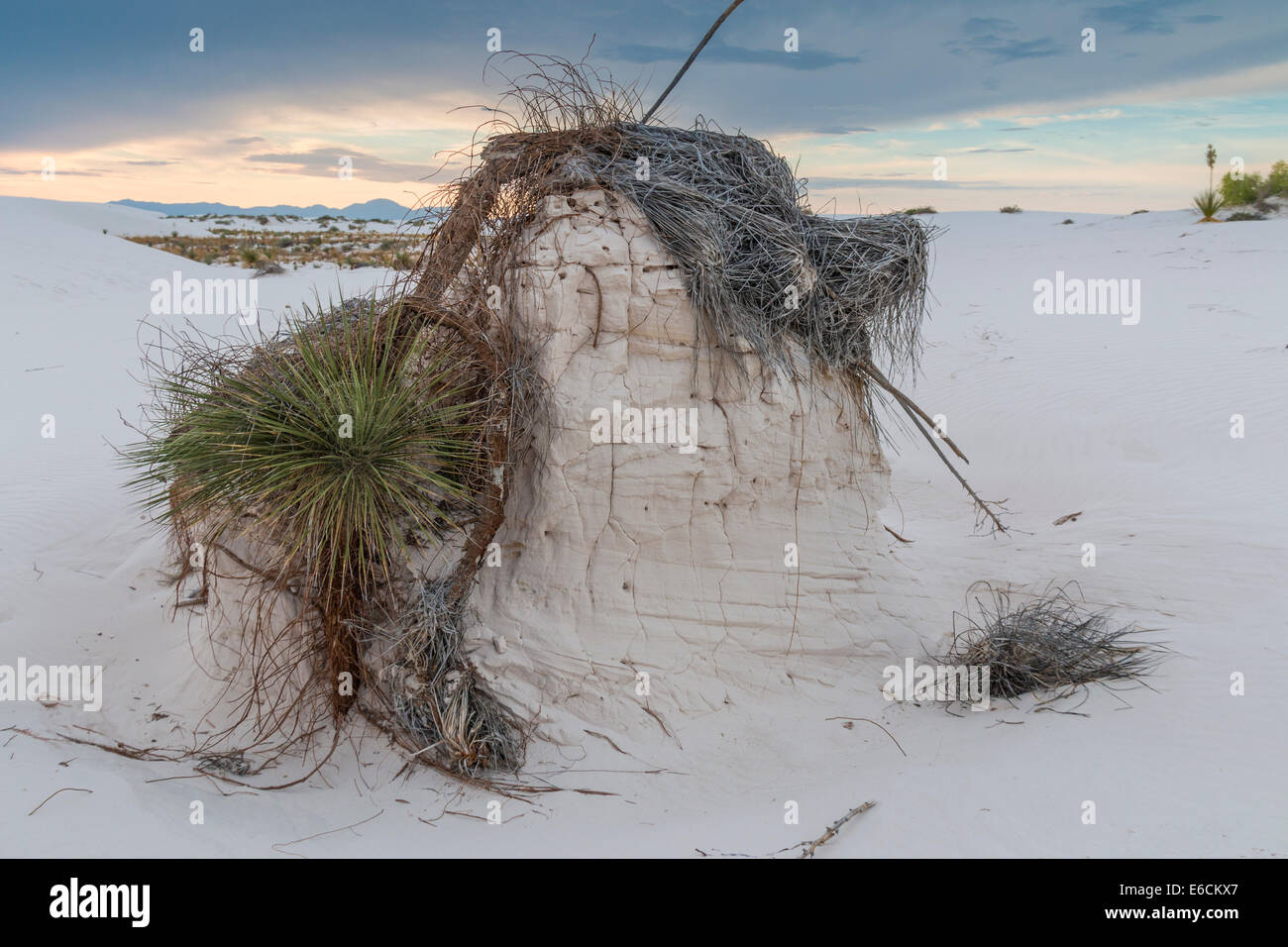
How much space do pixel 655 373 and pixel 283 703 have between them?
2.82m

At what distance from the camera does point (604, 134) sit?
5.09 meters

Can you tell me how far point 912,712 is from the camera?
495cm

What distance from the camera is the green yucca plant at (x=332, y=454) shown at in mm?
4113

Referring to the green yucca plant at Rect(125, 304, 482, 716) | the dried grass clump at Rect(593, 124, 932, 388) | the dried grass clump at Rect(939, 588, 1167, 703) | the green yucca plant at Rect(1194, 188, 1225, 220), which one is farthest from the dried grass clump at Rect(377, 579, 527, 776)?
the green yucca plant at Rect(1194, 188, 1225, 220)

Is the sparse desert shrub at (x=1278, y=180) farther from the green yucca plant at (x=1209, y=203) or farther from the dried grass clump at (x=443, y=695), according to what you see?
the dried grass clump at (x=443, y=695)

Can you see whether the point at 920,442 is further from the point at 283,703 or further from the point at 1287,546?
the point at 283,703

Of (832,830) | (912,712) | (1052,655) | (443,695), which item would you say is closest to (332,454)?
(443,695)

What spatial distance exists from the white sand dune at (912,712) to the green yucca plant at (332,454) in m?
0.55

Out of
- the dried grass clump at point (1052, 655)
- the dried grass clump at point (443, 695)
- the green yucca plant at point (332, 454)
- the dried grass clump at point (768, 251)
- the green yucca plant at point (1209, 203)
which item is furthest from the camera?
the green yucca plant at point (1209, 203)

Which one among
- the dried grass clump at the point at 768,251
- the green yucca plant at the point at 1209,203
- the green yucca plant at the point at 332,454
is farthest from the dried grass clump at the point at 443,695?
the green yucca plant at the point at 1209,203

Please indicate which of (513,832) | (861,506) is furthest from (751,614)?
(513,832)

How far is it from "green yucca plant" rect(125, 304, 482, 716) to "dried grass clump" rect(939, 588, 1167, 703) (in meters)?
3.19

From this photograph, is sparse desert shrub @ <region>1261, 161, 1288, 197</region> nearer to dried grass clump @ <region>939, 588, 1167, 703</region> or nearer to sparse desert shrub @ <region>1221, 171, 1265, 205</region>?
sparse desert shrub @ <region>1221, 171, 1265, 205</region>

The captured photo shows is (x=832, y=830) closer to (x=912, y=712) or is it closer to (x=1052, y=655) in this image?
(x=912, y=712)
